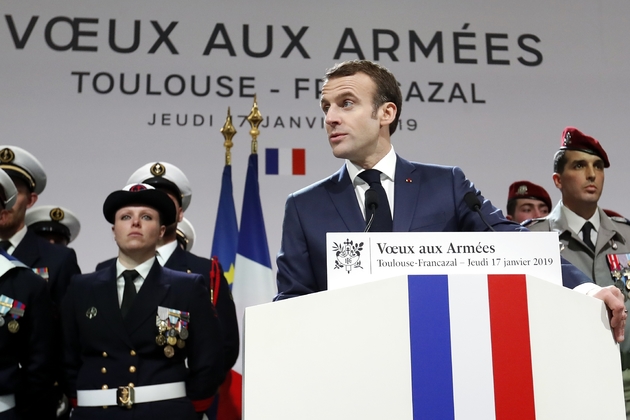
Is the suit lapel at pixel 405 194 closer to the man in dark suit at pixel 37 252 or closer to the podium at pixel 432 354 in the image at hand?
the podium at pixel 432 354

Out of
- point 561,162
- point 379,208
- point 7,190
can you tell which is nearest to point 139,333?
point 7,190

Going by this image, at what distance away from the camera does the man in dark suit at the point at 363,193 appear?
2080 mm

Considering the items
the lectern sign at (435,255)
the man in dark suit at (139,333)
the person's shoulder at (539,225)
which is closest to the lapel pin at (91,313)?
the man in dark suit at (139,333)

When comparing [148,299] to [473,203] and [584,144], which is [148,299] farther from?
[584,144]

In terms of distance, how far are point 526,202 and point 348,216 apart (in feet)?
9.50

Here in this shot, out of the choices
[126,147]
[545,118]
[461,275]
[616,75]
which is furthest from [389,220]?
[616,75]

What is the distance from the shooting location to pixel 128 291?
9.64 feet

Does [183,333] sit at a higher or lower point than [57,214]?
lower

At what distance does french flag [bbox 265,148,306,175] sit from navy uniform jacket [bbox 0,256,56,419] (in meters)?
2.37

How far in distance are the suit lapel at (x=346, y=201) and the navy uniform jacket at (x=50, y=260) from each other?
175 cm

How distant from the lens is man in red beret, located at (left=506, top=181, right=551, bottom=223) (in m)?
4.63

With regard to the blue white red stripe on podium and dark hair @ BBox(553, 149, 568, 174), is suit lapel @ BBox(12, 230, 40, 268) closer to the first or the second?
the blue white red stripe on podium

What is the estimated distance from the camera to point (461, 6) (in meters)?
5.59

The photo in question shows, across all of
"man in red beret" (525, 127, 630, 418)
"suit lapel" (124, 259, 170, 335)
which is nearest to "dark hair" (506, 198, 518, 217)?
"man in red beret" (525, 127, 630, 418)
